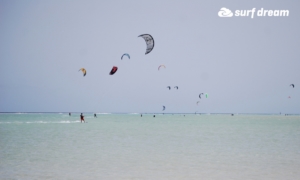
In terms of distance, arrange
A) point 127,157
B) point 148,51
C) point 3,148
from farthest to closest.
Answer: point 148,51, point 3,148, point 127,157

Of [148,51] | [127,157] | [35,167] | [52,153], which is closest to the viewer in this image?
[35,167]

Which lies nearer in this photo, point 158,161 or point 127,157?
point 158,161

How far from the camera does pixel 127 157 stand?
13344mm

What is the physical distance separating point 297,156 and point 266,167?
130 inches

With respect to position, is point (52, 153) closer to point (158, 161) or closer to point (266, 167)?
point (158, 161)

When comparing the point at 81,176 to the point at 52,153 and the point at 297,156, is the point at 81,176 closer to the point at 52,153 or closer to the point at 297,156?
the point at 52,153

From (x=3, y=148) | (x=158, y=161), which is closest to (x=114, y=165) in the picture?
(x=158, y=161)

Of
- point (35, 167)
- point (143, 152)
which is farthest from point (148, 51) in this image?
point (35, 167)

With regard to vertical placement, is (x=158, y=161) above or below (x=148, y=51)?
below

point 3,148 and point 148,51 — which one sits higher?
point 148,51

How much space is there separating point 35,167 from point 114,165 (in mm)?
2582

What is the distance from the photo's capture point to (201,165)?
11.6 meters

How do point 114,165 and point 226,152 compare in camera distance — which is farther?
point 226,152

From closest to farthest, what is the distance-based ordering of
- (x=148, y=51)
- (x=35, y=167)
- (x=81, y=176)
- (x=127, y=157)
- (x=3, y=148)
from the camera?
1. (x=81, y=176)
2. (x=35, y=167)
3. (x=127, y=157)
4. (x=3, y=148)
5. (x=148, y=51)
